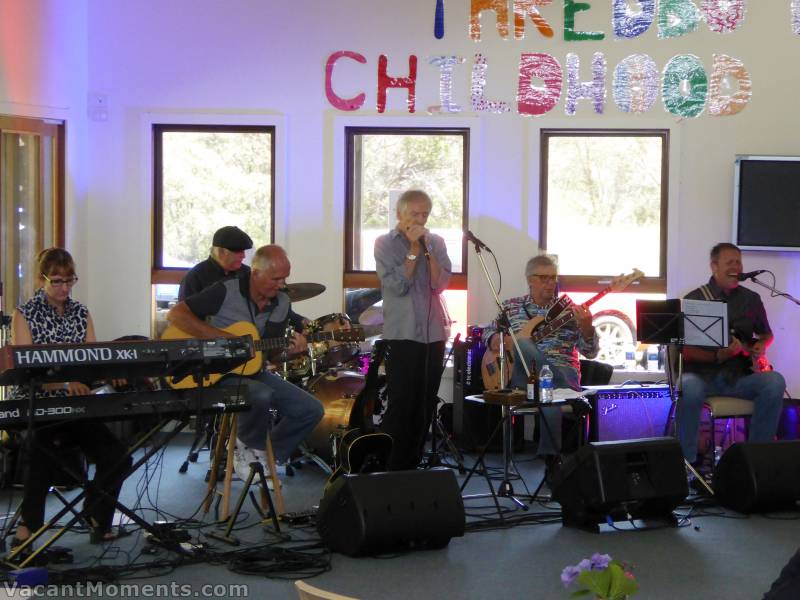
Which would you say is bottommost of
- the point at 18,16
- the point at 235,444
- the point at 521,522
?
the point at 521,522

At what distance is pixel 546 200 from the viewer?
8.14m

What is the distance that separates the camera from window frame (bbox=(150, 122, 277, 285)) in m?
8.25

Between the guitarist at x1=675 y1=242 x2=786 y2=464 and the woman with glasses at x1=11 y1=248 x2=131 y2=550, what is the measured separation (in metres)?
3.56

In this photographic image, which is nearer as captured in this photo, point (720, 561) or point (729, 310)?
point (720, 561)

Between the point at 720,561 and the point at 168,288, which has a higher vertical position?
the point at 168,288

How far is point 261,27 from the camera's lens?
8.16 metres

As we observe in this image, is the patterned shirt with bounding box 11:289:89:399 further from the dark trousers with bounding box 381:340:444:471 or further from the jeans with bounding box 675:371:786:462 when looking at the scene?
the jeans with bounding box 675:371:786:462

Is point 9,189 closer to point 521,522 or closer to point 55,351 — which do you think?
point 55,351

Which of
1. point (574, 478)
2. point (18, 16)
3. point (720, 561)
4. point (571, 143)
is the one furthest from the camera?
point (571, 143)

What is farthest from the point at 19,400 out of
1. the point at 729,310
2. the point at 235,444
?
the point at 729,310

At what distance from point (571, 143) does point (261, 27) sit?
8.29 feet

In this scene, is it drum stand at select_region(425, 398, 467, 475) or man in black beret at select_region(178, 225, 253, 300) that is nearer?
man in black beret at select_region(178, 225, 253, 300)

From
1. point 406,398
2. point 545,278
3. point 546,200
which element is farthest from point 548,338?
point 546,200

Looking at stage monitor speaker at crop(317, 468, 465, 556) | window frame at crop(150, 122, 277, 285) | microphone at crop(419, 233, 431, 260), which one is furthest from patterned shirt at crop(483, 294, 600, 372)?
window frame at crop(150, 122, 277, 285)
